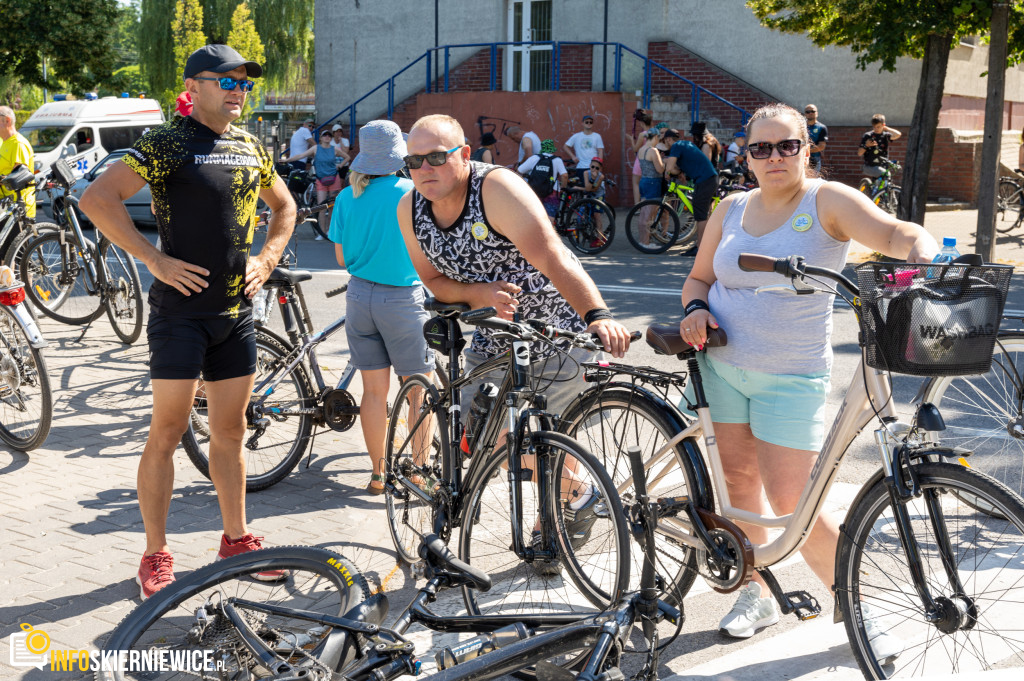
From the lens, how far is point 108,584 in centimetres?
434

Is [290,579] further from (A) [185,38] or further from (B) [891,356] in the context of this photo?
(A) [185,38]

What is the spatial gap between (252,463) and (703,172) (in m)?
10.7

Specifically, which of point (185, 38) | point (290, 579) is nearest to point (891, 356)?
point (290, 579)

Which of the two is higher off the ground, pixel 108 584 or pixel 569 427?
pixel 569 427

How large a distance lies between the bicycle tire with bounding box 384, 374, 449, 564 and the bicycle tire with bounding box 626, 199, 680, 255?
1108cm

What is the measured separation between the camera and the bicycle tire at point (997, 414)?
427cm

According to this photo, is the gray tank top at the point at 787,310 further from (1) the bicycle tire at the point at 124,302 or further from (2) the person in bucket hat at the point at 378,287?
(1) the bicycle tire at the point at 124,302

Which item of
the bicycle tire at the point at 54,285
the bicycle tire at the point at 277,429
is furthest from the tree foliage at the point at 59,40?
the bicycle tire at the point at 277,429

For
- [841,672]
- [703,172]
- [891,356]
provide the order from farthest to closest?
[703,172]
[841,672]
[891,356]

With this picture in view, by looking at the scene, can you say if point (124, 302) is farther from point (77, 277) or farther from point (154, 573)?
point (154, 573)

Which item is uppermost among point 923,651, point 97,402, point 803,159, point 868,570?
point 803,159

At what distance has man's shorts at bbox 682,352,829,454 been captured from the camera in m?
3.65

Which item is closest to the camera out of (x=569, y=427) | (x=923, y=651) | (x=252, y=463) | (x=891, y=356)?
(x=891, y=356)

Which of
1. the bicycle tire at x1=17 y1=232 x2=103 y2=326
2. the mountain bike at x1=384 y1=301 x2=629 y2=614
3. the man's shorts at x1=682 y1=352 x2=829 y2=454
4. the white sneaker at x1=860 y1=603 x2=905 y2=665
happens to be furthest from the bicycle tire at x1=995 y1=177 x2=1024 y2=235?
the white sneaker at x1=860 y1=603 x2=905 y2=665
